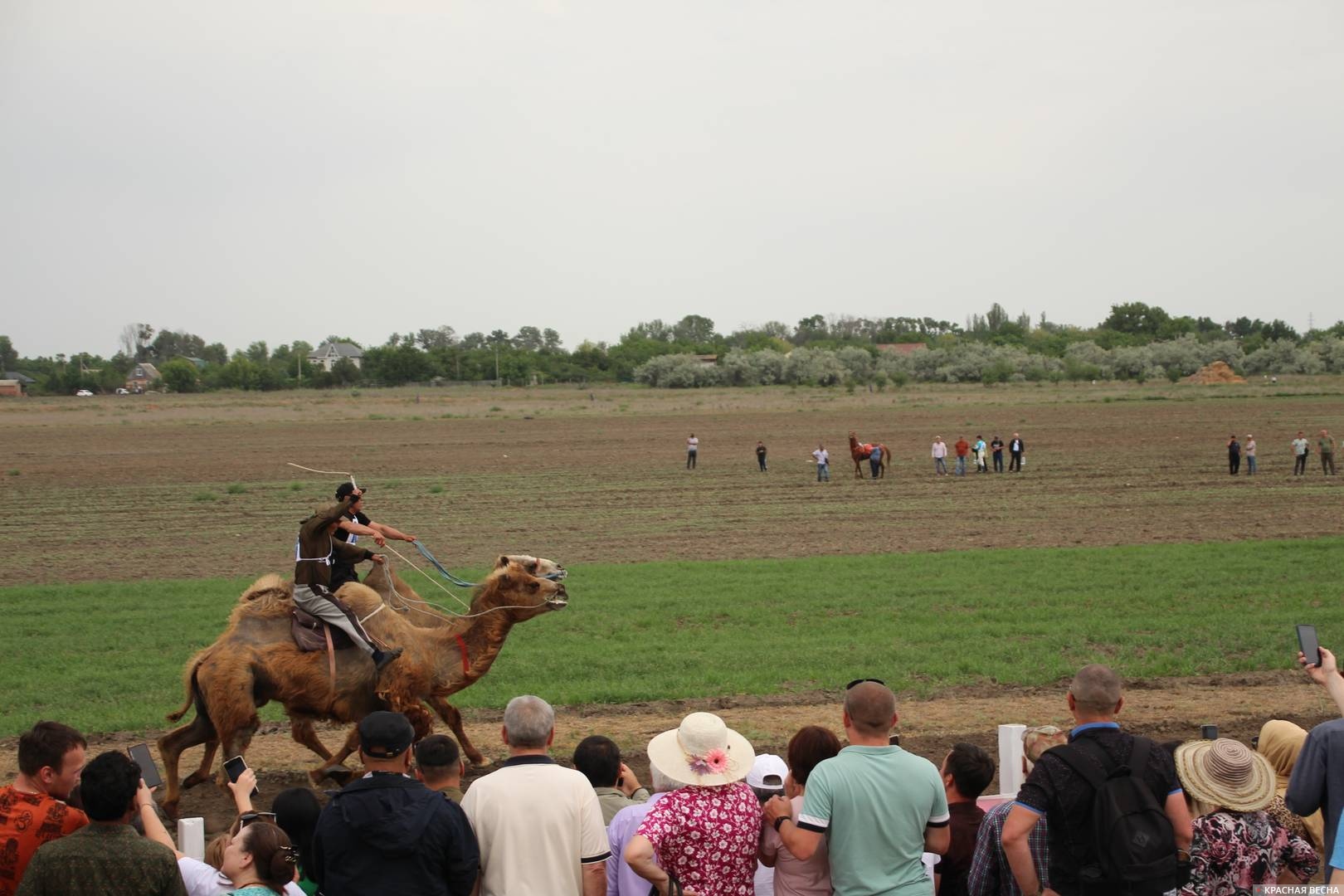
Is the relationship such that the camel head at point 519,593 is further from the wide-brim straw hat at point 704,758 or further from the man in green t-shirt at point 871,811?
the man in green t-shirt at point 871,811

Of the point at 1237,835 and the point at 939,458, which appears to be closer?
the point at 1237,835

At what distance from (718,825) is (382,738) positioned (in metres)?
1.53

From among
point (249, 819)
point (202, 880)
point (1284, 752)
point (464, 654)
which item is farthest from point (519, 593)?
point (1284, 752)

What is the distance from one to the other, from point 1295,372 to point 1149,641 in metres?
104

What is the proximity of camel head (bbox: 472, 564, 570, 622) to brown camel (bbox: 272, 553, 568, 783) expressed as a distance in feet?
0.29

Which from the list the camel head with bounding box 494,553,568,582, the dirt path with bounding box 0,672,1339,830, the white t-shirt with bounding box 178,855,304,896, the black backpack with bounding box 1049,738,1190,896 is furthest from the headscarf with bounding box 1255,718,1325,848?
the camel head with bounding box 494,553,568,582

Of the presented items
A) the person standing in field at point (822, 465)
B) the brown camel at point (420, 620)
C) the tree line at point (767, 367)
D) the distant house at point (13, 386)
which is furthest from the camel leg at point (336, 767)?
the distant house at point (13, 386)

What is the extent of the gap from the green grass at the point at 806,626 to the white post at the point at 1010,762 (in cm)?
506

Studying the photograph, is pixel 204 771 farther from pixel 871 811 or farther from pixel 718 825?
pixel 871 811

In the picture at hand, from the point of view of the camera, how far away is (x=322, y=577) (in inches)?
400

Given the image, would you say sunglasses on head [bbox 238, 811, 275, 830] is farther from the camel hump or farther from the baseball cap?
the camel hump

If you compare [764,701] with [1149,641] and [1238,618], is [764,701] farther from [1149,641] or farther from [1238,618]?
[1238,618]

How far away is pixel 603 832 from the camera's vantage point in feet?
18.0

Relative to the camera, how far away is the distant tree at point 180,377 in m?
115
